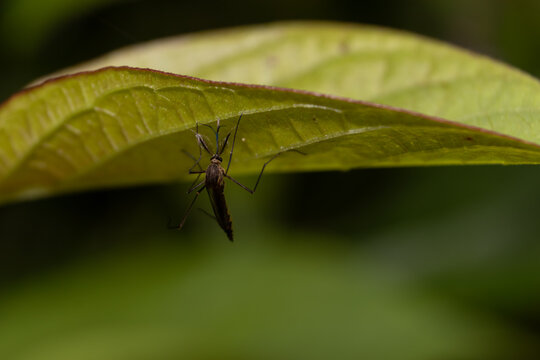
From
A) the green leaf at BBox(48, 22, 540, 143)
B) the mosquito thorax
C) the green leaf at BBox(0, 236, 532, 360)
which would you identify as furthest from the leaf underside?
the green leaf at BBox(0, 236, 532, 360)

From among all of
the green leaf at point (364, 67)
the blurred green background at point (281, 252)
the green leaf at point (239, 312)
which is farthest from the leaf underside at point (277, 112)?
the green leaf at point (239, 312)

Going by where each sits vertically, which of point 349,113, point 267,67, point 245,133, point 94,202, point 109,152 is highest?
point 94,202

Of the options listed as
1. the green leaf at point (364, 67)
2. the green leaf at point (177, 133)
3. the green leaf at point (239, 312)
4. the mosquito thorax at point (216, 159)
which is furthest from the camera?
the green leaf at point (239, 312)

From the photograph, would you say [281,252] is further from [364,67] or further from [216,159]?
[364,67]

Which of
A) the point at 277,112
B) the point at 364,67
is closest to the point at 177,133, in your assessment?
the point at 277,112

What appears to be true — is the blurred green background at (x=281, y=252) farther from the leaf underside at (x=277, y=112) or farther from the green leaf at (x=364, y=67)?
the leaf underside at (x=277, y=112)

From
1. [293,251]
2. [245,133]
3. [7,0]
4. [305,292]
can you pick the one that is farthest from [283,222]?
[245,133]

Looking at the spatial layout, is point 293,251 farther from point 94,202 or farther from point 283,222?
point 94,202
